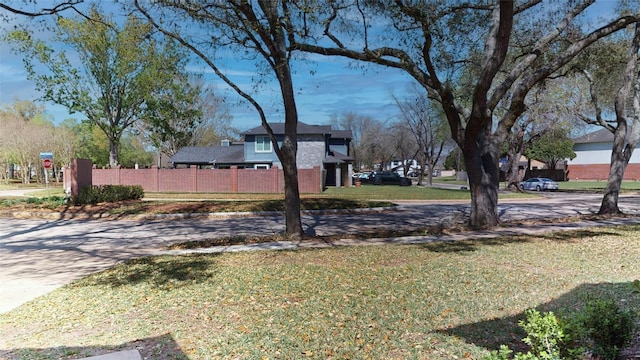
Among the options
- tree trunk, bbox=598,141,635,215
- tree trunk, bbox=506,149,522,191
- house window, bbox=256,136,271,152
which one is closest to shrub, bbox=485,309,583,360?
tree trunk, bbox=598,141,635,215

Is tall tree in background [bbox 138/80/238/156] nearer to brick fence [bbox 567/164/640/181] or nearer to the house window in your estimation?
the house window

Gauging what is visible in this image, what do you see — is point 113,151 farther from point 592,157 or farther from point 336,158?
point 592,157

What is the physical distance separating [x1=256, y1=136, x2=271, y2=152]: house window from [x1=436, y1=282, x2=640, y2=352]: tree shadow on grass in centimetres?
3299

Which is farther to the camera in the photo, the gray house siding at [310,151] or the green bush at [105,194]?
the gray house siding at [310,151]

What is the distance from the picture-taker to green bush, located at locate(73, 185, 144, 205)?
764 inches

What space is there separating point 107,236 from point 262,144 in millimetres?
25869

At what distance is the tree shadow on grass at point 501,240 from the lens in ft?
30.8

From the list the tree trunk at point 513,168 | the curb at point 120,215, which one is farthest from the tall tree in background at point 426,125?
the curb at point 120,215

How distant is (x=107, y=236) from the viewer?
12.4 meters

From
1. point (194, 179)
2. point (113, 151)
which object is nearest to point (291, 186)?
point (194, 179)

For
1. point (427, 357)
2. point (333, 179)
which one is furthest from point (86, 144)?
point (427, 357)

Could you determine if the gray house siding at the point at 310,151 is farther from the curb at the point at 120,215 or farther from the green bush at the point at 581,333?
the green bush at the point at 581,333

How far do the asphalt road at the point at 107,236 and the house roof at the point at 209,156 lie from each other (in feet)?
75.4

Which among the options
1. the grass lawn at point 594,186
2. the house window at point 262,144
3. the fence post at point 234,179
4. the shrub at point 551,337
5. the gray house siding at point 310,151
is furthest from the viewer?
the gray house siding at point 310,151
